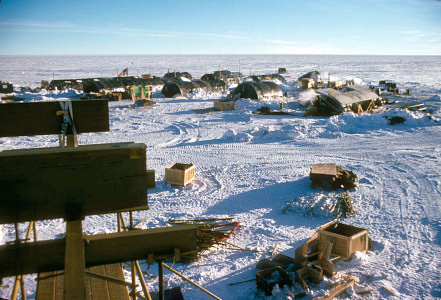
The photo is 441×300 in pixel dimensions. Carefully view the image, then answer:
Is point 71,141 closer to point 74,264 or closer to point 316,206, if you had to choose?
point 74,264

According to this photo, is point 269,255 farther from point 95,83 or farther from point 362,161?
point 95,83

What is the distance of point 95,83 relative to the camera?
→ 1451 inches

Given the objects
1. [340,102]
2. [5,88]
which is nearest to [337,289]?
[340,102]

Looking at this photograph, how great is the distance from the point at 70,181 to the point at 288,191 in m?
10.3

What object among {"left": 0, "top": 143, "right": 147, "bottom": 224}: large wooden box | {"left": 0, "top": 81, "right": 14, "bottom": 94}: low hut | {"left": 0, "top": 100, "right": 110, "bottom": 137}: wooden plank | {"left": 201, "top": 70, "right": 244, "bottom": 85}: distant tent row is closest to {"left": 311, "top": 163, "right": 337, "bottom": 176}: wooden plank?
{"left": 0, "top": 100, "right": 110, "bottom": 137}: wooden plank

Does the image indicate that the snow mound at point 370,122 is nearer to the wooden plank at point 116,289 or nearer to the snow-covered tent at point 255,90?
the snow-covered tent at point 255,90

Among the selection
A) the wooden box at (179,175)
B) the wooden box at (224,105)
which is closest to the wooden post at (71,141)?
the wooden box at (179,175)

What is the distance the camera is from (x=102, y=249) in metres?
2.54

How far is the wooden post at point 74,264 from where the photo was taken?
2049mm

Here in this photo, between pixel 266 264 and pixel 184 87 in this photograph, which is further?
pixel 184 87

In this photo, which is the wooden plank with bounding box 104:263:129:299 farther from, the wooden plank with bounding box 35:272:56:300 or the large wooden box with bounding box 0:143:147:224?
the large wooden box with bounding box 0:143:147:224

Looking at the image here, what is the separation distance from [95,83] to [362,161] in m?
29.8

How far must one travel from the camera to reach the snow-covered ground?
7.52 m

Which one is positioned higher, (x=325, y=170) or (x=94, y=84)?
(x=94, y=84)
